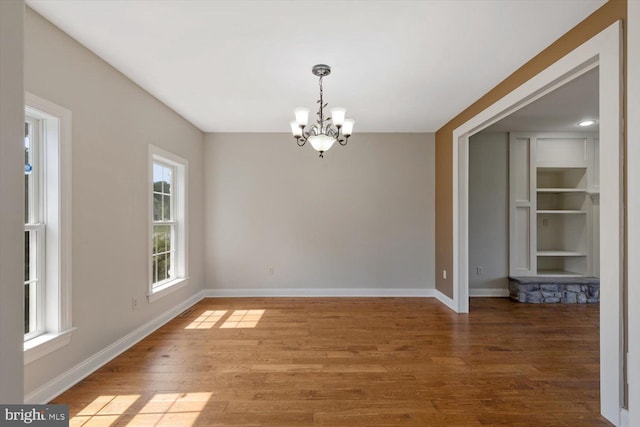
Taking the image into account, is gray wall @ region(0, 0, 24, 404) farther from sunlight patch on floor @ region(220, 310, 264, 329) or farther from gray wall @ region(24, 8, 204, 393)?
sunlight patch on floor @ region(220, 310, 264, 329)

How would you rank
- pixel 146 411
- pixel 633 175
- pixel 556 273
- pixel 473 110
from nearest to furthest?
pixel 633 175, pixel 146 411, pixel 473 110, pixel 556 273

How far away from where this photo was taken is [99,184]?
8.90 ft

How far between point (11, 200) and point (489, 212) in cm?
559

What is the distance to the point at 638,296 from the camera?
1.70 m

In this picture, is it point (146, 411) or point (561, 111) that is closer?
point (146, 411)

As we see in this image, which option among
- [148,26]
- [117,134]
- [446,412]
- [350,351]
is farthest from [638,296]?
[117,134]

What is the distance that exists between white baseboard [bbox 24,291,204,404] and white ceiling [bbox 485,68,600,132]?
476cm

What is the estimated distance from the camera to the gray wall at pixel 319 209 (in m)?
5.13

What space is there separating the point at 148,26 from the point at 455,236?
4.06 metres

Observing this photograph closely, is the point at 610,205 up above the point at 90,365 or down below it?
above

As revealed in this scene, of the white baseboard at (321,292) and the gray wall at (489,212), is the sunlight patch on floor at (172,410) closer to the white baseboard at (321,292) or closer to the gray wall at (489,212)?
the white baseboard at (321,292)

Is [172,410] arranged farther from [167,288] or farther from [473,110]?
[473,110]

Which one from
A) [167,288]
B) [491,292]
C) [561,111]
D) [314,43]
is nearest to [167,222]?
[167,288]

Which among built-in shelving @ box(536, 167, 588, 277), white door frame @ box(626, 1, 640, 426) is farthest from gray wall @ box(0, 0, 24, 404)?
built-in shelving @ box(536, 167, 588, 277)
